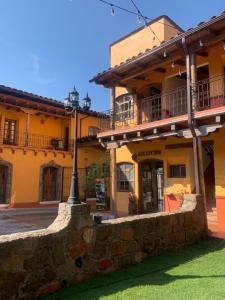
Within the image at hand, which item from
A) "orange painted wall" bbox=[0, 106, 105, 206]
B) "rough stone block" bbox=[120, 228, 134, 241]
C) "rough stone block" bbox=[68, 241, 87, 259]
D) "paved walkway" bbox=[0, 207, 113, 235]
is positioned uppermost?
"orange painted wall" bbox=[0, 106, 105, 206]

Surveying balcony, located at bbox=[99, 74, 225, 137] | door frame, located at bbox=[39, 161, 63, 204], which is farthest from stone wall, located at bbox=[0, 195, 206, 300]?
door frame, located at bbox=[39, 161, 63, 204]

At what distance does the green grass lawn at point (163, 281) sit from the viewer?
4.30 m

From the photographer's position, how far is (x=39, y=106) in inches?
706

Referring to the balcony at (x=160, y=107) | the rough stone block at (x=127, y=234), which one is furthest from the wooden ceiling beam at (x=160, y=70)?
the rough stone block at (x=127, y=234)

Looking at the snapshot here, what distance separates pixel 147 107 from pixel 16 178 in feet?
28.4

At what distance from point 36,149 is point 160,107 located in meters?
8.58

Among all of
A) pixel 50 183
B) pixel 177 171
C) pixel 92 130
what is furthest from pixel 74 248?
pixel 92 130

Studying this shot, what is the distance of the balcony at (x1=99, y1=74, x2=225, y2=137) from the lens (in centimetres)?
1003

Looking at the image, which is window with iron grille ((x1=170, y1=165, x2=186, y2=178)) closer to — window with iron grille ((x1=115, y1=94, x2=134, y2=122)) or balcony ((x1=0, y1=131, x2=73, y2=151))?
window with iron grille ((x1=115, y1=94, x2=134, y2=122))

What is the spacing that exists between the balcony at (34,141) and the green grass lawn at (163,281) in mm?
13175

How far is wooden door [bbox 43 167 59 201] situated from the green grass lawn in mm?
13069

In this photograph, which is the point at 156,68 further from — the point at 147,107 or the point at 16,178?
the point at 16,178

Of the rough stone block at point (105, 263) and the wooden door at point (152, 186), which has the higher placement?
the wooden door at point (152, 186)

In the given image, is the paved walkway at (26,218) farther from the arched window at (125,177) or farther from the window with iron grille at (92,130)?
the window with iron grille at (92,130)
